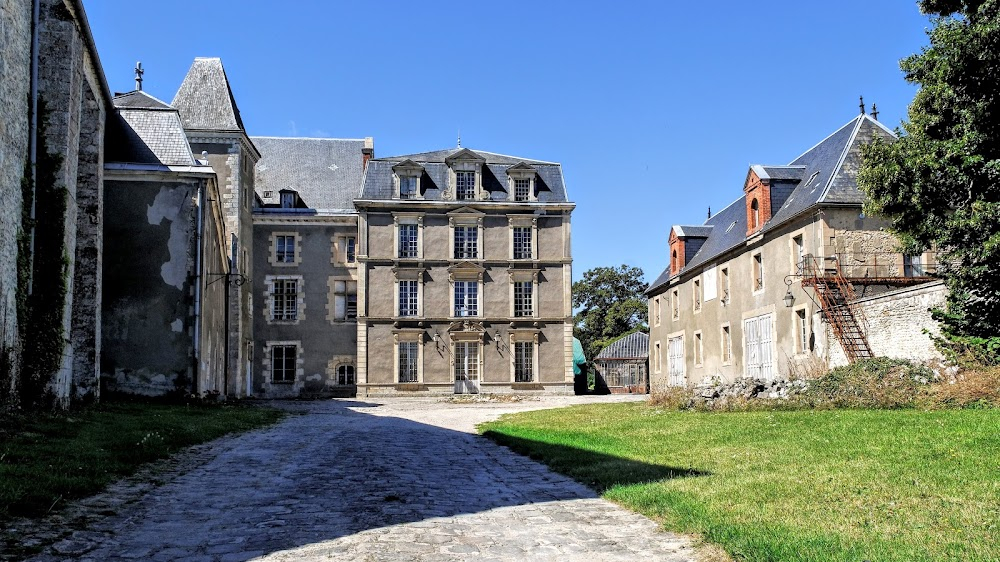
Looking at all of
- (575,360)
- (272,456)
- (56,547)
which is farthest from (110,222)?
(575,360)

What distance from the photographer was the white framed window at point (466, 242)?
3891cm

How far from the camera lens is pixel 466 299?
3875cm

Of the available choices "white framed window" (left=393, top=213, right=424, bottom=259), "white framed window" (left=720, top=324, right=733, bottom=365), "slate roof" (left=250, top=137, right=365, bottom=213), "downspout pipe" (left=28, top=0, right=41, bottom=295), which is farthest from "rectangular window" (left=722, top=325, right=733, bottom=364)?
"downspout pipe" (left=28, top=0, right=41, bottom=295)

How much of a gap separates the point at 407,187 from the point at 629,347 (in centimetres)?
1932

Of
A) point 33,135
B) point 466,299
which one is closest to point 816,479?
point 33,135

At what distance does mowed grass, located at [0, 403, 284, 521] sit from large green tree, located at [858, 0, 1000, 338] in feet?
44.9

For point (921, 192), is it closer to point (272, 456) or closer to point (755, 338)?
point (755, 338)

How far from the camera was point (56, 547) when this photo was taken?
5559 mm

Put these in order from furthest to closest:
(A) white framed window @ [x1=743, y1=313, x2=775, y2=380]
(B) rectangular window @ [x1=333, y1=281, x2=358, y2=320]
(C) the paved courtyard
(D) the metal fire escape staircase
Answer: (B) rectangular window @ [x1=333, y1=281, x2=358, y2=320], (A) white framed window @ [x1=743, y1=313, x2=775, y2=380], (D) the metal fire escape staircase, (C) the paved courtyard

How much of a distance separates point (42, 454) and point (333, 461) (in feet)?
10.6

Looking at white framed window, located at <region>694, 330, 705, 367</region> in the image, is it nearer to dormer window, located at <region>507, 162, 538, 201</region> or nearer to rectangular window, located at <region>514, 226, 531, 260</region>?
rectangular window, located at <region>514, 226, 531, 260</region>

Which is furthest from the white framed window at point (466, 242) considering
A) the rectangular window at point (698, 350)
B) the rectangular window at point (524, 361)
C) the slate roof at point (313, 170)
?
the rectangular window at point (698, 350)

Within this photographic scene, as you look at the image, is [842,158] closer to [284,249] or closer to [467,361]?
[467,361]

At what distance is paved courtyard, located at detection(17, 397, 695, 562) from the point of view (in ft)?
18.1
